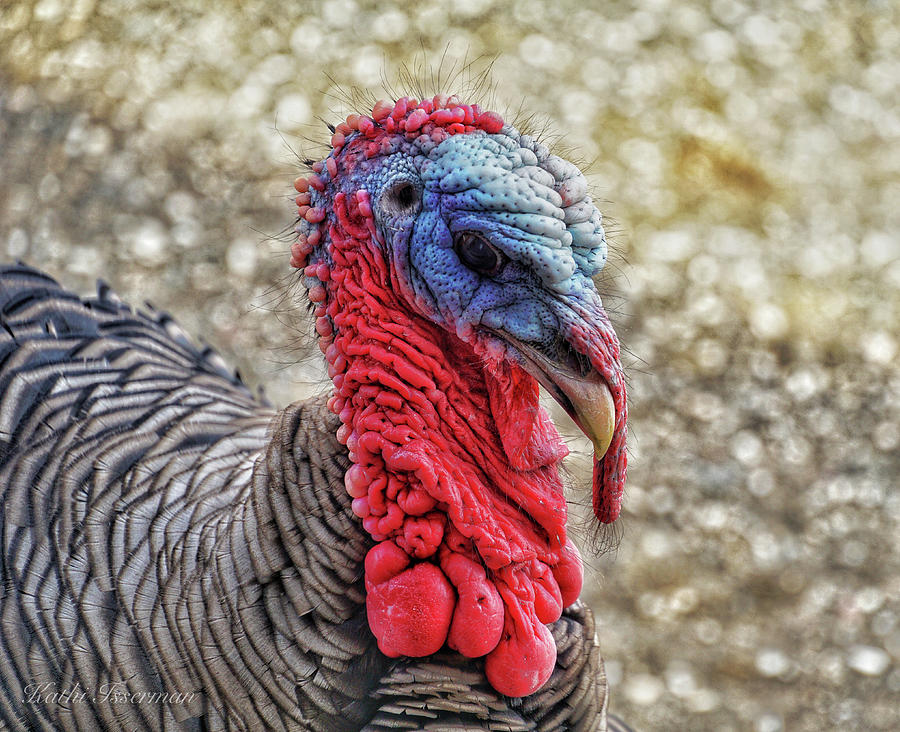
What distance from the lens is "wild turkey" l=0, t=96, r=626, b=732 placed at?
1849 mm

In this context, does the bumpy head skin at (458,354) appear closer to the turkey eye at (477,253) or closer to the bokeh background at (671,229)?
the turkey eye at (477,253)

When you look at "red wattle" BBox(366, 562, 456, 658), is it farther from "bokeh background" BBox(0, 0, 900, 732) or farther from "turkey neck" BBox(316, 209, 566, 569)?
"bokeh background" BBox(0, 0, 900, 732)

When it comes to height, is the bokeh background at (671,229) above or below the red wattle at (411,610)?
above

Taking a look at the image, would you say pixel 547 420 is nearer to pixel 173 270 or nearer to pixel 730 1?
pixel 173 270

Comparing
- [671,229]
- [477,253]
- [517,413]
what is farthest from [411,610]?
Result: [671,229]

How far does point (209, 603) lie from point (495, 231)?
3.27 ft

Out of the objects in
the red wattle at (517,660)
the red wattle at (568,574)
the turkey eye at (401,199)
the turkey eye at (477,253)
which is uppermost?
the turkey eye at (401,199)

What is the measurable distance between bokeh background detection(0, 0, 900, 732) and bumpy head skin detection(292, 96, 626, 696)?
1737 mm

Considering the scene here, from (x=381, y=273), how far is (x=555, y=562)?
744mm

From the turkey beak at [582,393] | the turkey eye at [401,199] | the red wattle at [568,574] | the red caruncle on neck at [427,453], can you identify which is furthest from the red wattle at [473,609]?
the turkey eye at [401,199]

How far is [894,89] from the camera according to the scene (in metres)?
5.58

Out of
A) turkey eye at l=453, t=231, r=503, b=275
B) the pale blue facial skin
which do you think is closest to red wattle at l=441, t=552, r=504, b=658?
the pale blue facial skin

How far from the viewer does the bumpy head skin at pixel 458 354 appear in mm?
1818

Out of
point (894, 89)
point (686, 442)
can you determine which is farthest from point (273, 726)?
point (894, 89)
